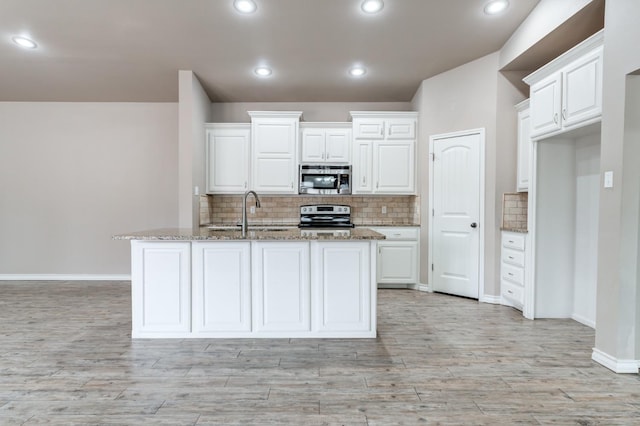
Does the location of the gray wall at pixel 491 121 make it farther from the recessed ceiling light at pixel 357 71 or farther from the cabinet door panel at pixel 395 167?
the recessed ceiling light at pixel 357 71

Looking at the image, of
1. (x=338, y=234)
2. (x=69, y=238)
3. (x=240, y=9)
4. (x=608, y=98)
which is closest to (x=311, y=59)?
(x=240, y=9)

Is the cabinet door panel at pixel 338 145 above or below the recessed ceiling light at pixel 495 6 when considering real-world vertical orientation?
below

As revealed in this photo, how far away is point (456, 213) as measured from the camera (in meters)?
4.22

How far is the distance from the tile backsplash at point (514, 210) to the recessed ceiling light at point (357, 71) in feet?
7.57

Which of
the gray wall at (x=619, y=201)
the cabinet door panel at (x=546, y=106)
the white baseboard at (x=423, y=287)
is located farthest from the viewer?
the white baseboard at (x=423, y=287)

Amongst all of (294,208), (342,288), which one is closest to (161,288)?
(342,288)

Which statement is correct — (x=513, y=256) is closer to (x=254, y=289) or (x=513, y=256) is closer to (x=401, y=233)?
(x=401, y=233)

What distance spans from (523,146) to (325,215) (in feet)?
8.85

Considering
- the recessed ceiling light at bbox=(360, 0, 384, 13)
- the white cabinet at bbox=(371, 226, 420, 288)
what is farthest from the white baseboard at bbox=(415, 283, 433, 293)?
the recessed ceiling light at bbox=(360, 0, 384, 13)

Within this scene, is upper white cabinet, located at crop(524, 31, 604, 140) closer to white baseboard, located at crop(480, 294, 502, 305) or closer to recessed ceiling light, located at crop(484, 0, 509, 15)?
recessed ceiling light, located at crop(484, 0, 509, 15)

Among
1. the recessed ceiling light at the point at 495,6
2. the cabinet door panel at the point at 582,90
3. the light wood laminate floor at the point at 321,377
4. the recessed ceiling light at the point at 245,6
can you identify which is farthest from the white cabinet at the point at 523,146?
the recessed ceiling light at the point at 245,6

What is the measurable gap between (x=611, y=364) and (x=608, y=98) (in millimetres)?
1845

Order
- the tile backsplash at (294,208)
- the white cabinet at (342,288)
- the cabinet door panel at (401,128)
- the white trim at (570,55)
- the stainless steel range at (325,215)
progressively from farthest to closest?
1. the tile backsplash at (294,208)
2. the stainless steel range at (325,215)
3. the cabinet door panel at (401,128)
4. the white cabinet at (342,288)
5. the white trim at (570,55)

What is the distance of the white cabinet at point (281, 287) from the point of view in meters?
2.79
